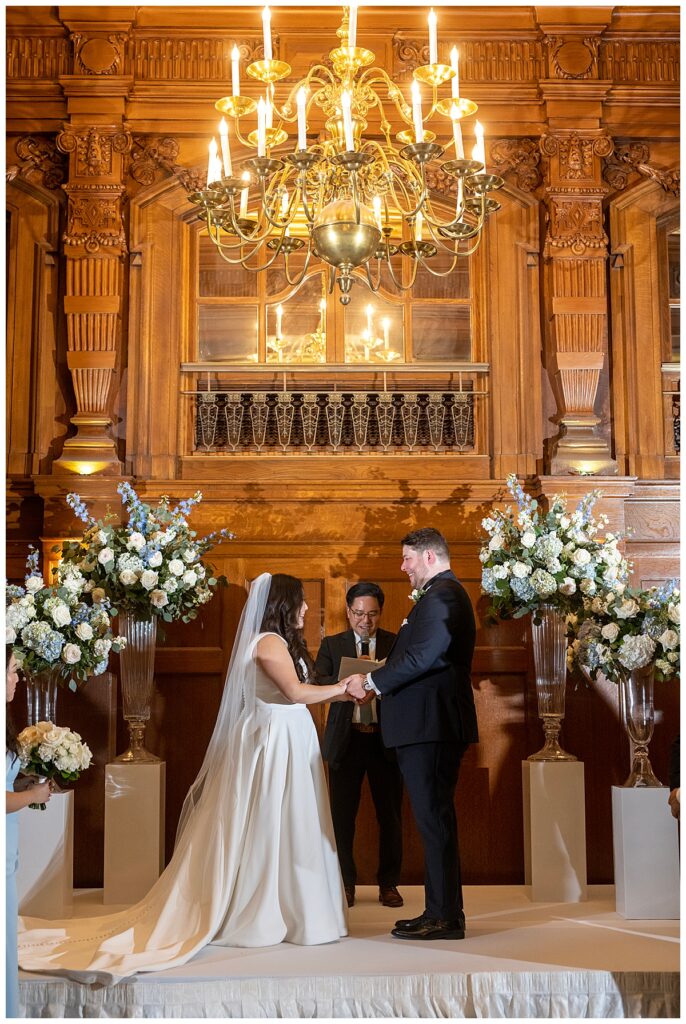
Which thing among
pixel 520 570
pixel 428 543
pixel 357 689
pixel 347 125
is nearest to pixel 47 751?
pixel 357 689

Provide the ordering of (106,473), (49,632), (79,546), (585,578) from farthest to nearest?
(106,473) → (79,546) → (585,578) → (49,632)

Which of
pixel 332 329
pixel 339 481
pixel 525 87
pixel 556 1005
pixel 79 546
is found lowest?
pixel 556 1005

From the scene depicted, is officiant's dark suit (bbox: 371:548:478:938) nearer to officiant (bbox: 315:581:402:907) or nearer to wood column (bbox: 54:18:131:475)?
officiant (bbox: 315:581:402:907)

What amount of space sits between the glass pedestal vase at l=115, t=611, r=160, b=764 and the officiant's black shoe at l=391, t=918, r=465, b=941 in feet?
5.99

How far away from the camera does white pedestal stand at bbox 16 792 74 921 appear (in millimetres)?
5188

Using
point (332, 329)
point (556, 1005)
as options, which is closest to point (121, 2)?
point (332, 329)

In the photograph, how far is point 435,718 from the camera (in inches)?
184

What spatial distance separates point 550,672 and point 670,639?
930 mm

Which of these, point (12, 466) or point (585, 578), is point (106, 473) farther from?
point (585, 578)

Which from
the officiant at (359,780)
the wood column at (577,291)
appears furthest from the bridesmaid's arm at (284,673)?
the wood column at (577,291)

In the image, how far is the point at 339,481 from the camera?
6574 mm

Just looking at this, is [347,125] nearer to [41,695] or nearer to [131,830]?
[41,695]

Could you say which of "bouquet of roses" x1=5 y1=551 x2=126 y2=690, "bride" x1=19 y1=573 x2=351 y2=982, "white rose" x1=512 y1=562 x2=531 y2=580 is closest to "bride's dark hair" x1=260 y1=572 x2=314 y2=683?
"bride" x1=19 y1=573 x2=351 y2=982

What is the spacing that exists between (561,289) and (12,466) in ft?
12.5
